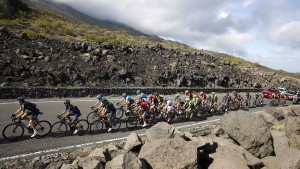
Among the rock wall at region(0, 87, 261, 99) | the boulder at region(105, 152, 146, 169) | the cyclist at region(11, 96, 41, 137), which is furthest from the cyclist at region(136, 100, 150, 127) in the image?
the rock wall at region(0, 87, 261, 99)

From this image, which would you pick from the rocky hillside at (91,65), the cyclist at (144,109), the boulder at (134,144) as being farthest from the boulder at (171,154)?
the rocky hillside at (91,65)

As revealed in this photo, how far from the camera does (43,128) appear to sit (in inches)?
529

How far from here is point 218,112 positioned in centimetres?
2556

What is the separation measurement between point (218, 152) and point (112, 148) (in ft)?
12.9

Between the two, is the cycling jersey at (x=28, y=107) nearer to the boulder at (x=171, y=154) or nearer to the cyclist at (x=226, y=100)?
the boulder at (x=171, y=154)

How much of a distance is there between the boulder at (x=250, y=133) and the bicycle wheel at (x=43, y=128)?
8344 mm

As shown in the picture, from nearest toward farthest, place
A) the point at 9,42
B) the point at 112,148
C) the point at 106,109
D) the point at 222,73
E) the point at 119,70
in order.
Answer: the point at 112,148 < the point at 106,109 < the point at 9,42 < the point at 119,70 < the point at 222,73

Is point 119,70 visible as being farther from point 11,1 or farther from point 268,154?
point 11,1

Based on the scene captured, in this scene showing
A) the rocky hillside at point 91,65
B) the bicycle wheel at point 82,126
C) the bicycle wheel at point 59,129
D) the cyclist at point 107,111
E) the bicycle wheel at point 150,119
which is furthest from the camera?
the rocky hillside at point 91,65

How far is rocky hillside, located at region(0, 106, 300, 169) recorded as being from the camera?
27.3 feet

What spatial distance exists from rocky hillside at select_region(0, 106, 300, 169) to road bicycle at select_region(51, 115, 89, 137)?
3065 millimetres

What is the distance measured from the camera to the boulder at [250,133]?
464 inches

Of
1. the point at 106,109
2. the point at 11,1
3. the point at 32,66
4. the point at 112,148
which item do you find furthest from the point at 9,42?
the point at 11,1

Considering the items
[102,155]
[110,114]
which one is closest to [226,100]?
[110,114]
